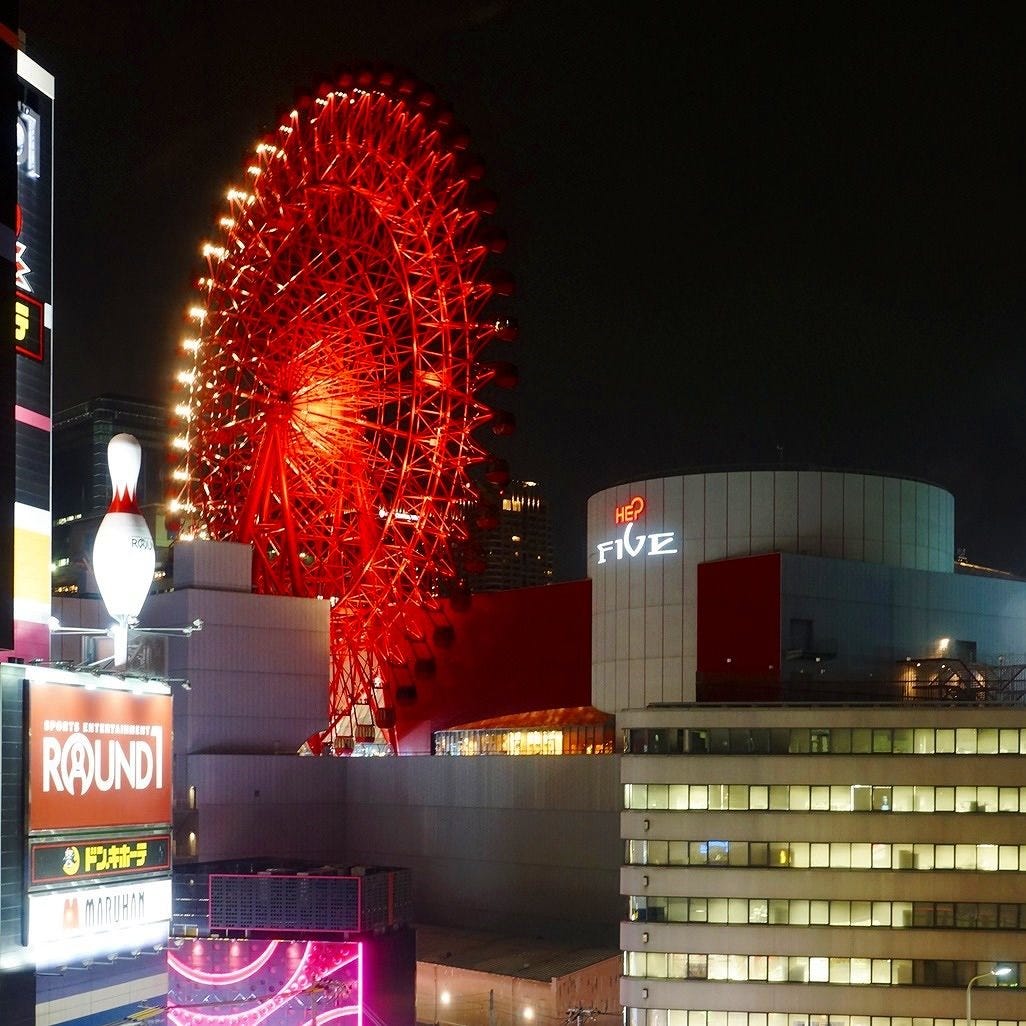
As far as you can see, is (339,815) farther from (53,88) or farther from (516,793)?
(53,88)

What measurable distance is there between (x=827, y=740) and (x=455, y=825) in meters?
23.0

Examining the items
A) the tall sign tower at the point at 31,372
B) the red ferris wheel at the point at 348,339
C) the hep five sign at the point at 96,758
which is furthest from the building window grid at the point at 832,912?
the tall sign tower at the point at 31,372

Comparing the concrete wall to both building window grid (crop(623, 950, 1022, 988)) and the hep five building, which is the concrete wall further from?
building window grid (crop(623, 950, 1022, 988))

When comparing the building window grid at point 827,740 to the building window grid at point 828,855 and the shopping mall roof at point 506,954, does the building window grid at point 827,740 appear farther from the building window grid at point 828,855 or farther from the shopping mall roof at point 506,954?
the shopping mall roof at point 506,954

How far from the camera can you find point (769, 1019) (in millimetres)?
50875

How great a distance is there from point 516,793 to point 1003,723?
76.7 feet

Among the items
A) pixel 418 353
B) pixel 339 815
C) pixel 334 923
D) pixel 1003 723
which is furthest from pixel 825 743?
pixel 339 815

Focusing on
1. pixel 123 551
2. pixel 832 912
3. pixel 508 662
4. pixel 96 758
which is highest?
pixel 123 551

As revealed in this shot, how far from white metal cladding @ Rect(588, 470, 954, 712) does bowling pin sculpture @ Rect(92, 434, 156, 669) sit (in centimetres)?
5216

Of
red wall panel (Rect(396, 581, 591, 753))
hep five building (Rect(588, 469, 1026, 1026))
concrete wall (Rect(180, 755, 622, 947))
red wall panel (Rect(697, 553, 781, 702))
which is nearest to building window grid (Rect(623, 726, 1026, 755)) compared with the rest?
hep five building (Rect(588, 469, 1026, 1026))

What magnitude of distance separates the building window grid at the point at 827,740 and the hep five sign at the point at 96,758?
30549 mm

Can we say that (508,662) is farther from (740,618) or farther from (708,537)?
(740,618)

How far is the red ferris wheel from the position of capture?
66.4 m

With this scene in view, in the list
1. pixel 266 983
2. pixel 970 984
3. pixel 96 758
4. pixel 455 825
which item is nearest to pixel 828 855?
pixel 970 984
